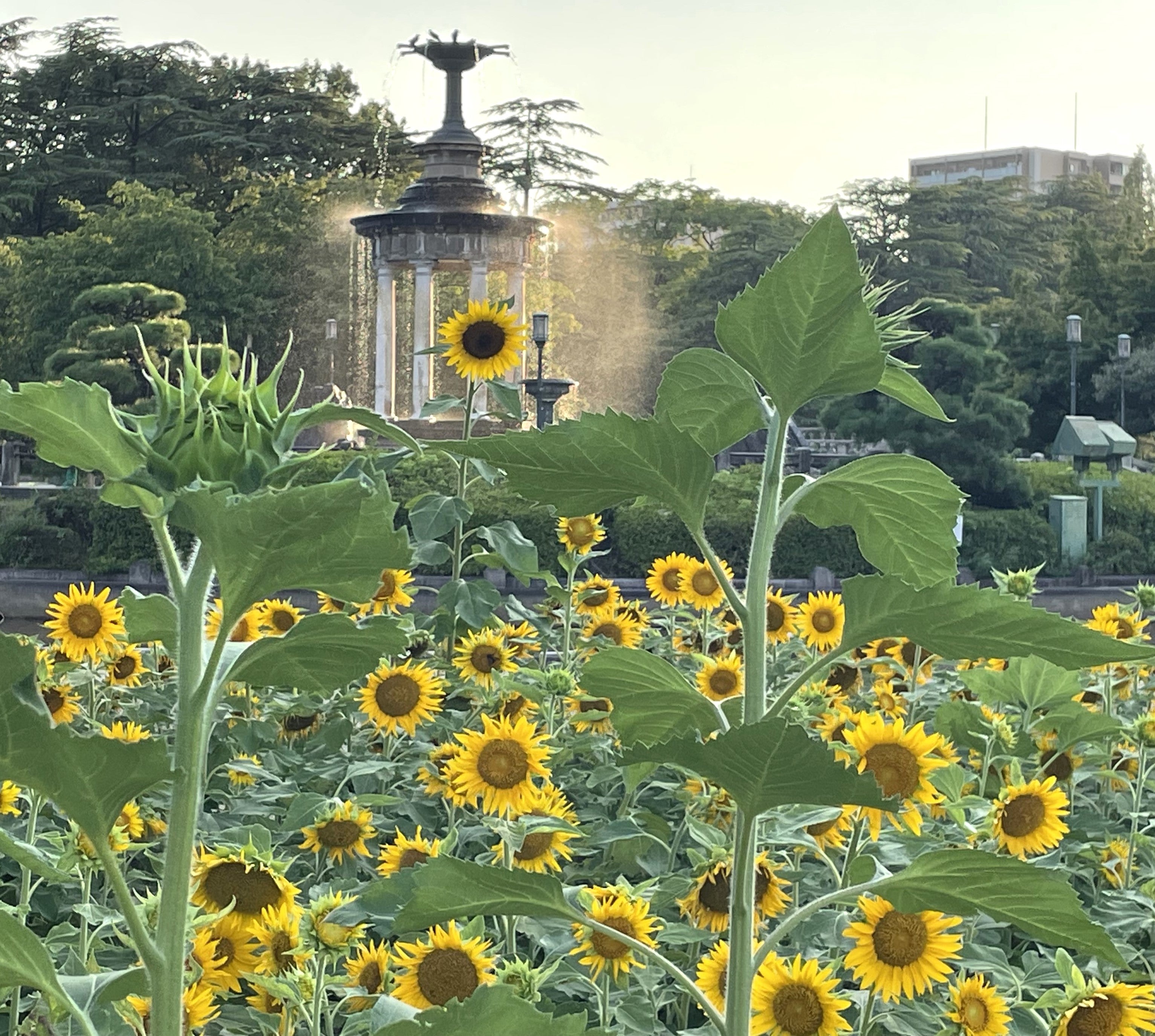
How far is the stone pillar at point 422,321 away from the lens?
755 inches

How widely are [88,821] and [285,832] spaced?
1.19 metres

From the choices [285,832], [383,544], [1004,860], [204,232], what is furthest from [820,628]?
[204,232]

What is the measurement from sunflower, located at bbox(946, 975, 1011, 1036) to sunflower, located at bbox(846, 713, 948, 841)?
19 centimetres

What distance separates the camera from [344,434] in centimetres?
2084

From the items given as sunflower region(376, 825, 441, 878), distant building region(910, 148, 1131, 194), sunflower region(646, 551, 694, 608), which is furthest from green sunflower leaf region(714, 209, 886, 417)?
distant building region(910, 148, 1131, 194)

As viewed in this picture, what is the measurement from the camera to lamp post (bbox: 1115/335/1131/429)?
20938 millimetres

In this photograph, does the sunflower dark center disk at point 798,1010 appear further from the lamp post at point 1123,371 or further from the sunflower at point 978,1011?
the lamp post at point 1123,371

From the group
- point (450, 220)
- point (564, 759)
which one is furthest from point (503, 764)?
point (450, 220)

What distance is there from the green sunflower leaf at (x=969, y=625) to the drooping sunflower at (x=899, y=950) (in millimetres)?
600

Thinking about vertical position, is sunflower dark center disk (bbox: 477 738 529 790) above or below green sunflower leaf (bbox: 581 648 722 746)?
below

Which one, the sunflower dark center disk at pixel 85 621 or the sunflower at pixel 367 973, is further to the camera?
the sunflower dark center disk at pixel 85 621

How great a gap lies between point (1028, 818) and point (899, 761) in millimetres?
298

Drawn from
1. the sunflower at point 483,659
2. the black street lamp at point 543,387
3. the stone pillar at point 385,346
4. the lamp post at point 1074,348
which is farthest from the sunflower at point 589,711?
the lamp post at point 1074,348

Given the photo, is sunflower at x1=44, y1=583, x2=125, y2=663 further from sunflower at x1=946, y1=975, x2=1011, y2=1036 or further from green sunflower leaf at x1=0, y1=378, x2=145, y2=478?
green sunflower leaf at x1=0, y1=378, x2=145, y2=478
